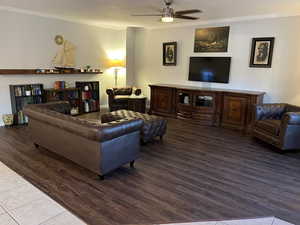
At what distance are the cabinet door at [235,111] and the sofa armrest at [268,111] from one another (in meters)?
0.61

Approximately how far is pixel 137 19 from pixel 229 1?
2.60 meters

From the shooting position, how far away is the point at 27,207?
244 centimetres

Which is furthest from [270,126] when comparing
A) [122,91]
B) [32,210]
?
[122,91]

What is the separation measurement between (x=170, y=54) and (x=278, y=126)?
154 inches

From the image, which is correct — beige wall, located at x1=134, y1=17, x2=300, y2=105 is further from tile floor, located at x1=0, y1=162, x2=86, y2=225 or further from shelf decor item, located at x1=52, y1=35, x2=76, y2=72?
tile floor, located at x1=0, y1=162, x2=86, y2=225

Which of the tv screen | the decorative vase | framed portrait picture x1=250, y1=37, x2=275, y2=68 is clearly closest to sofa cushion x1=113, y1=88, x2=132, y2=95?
the tv screen

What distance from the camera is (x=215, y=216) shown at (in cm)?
236

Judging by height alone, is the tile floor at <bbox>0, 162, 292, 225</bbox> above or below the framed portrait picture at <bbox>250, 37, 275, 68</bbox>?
below

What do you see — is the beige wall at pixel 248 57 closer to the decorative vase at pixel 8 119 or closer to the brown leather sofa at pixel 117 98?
the brown leather sofa at pixel 117 98

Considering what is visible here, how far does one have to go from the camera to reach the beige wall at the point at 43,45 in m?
5.16

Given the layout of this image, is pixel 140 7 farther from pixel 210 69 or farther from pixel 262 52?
pixel 262 52

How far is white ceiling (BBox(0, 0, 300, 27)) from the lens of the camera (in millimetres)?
4217

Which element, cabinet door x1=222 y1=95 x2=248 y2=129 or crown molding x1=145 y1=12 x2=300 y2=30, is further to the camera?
cabinet door x1=222 y1=95 x2=248 y2=129

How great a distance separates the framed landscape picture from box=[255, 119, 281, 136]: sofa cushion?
231cm
